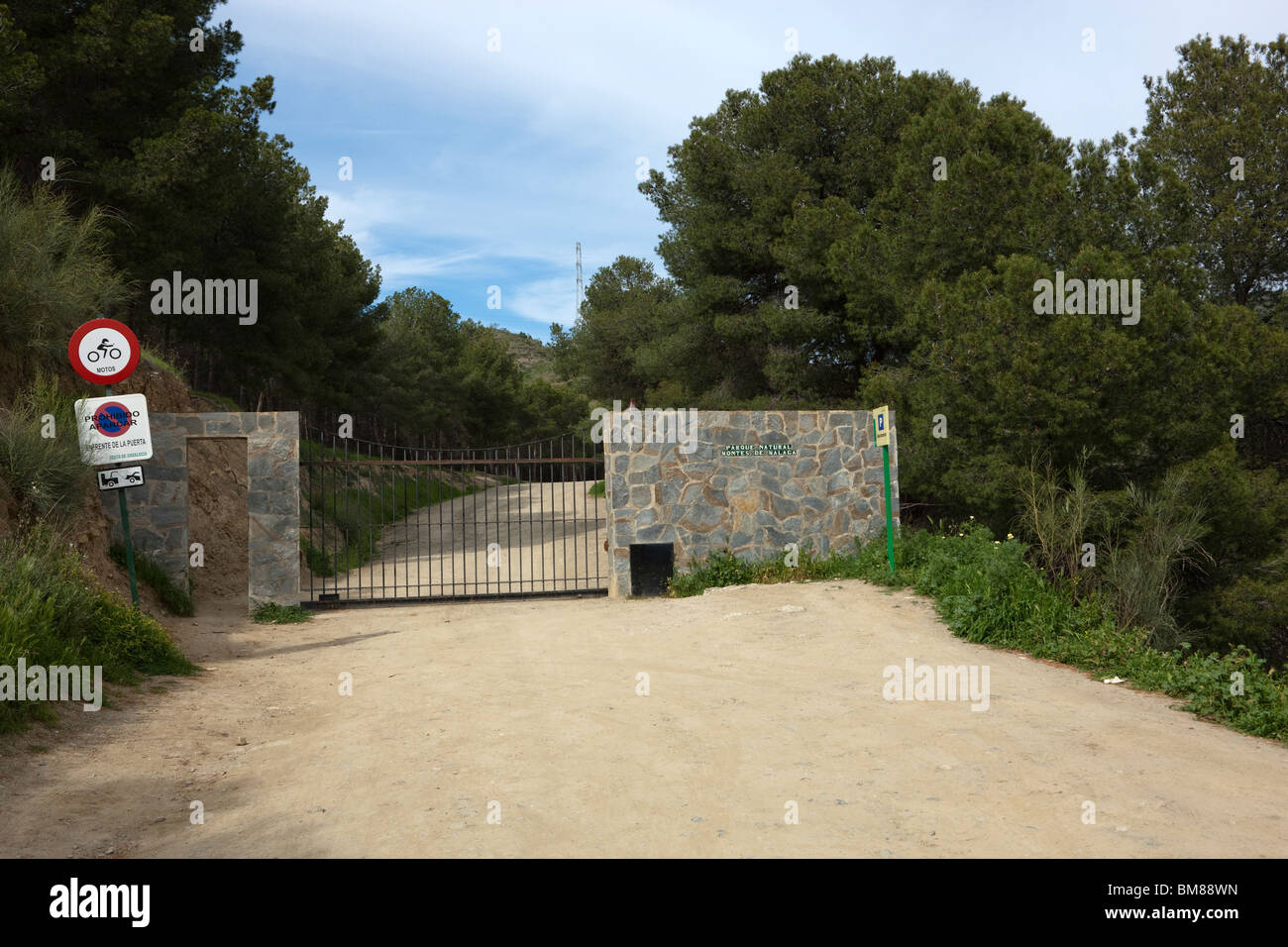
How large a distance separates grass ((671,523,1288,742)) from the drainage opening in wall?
0.23 m

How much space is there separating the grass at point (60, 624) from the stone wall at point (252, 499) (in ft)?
10.9

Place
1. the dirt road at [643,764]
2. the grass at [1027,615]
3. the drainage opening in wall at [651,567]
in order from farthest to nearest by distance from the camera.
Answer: the drainage opening in wall at [651,567] < the grass at [1027,615] < the dirt road at [643,764]

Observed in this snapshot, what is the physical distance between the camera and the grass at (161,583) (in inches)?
455

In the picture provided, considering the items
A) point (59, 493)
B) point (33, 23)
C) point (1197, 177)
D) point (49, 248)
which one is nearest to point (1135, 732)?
point (59, 493)

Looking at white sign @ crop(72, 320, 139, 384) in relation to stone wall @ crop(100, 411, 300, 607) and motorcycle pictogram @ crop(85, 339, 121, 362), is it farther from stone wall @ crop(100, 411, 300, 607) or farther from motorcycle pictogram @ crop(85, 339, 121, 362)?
stone wall @ crop(100, 411, 300, 607)

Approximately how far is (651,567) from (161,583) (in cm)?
662

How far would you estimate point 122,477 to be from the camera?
365 inches

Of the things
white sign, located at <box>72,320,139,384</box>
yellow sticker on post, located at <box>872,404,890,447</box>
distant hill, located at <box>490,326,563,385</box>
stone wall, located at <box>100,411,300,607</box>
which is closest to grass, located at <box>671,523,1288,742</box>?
yellow sticker on post, located at <box>872,404,890,447</box>

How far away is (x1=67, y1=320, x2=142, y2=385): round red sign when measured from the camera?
362 inches

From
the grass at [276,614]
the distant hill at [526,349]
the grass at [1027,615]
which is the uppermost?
the distant hill at [526,349]

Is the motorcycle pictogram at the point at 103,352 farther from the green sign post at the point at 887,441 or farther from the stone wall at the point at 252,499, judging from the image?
the green sign post at the point at 887,441

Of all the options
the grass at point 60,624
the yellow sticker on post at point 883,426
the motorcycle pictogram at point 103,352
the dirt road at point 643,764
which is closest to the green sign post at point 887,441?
the yellow sticker on post at point 883,426

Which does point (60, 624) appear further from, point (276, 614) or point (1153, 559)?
point (1153, 559)

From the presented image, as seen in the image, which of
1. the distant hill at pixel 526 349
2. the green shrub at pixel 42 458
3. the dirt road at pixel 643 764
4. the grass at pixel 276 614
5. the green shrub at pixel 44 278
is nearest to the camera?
the dirt road at pixel 643 764
